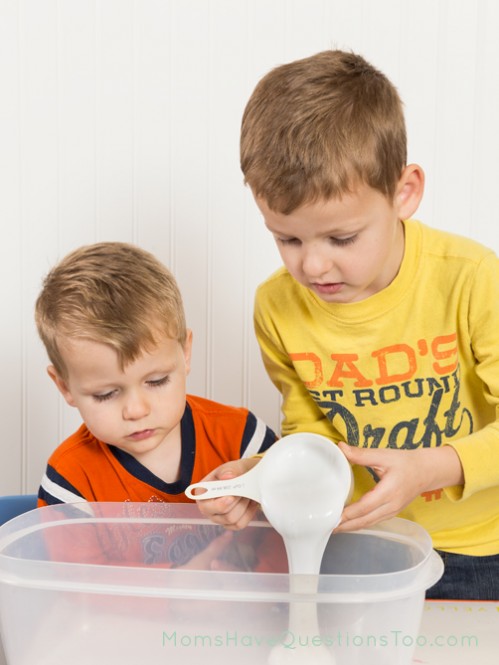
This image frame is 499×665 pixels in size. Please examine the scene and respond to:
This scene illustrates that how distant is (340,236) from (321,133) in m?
0.10

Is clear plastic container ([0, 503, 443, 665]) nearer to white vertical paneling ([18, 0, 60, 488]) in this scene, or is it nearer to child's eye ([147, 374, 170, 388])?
child's eye ([147, 374, 170, 388])

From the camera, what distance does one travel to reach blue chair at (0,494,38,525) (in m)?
1.21

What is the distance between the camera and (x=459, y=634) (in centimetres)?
89

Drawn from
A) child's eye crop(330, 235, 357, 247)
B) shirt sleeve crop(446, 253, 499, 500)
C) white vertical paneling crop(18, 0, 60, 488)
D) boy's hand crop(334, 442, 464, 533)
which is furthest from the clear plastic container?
white vertical paneling crop(18, 0, 60, 488)

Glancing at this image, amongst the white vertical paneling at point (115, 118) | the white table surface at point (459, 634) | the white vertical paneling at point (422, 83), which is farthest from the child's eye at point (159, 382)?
the white vertical paneling at point (422, 83)

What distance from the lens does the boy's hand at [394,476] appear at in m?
0.84

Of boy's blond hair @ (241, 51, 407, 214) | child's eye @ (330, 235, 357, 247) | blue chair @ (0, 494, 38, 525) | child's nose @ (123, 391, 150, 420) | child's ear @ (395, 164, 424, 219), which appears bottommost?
blue chair @ (0, 494, 38, 525)

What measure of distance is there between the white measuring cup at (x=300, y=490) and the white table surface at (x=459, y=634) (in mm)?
133

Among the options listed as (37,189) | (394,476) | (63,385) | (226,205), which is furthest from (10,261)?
(394,476)

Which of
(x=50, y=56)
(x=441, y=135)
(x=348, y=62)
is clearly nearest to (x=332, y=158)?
(x=348, y=62)

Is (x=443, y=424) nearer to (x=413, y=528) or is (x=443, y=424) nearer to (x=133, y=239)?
(x=413, y=528)

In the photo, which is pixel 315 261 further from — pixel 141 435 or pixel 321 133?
pixel 141 435

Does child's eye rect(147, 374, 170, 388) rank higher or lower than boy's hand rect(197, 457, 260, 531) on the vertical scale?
higher

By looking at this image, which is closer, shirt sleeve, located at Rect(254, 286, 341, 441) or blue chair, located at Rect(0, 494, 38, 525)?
shirt sleeve, located at Rect(254, 286, 341, 441)
